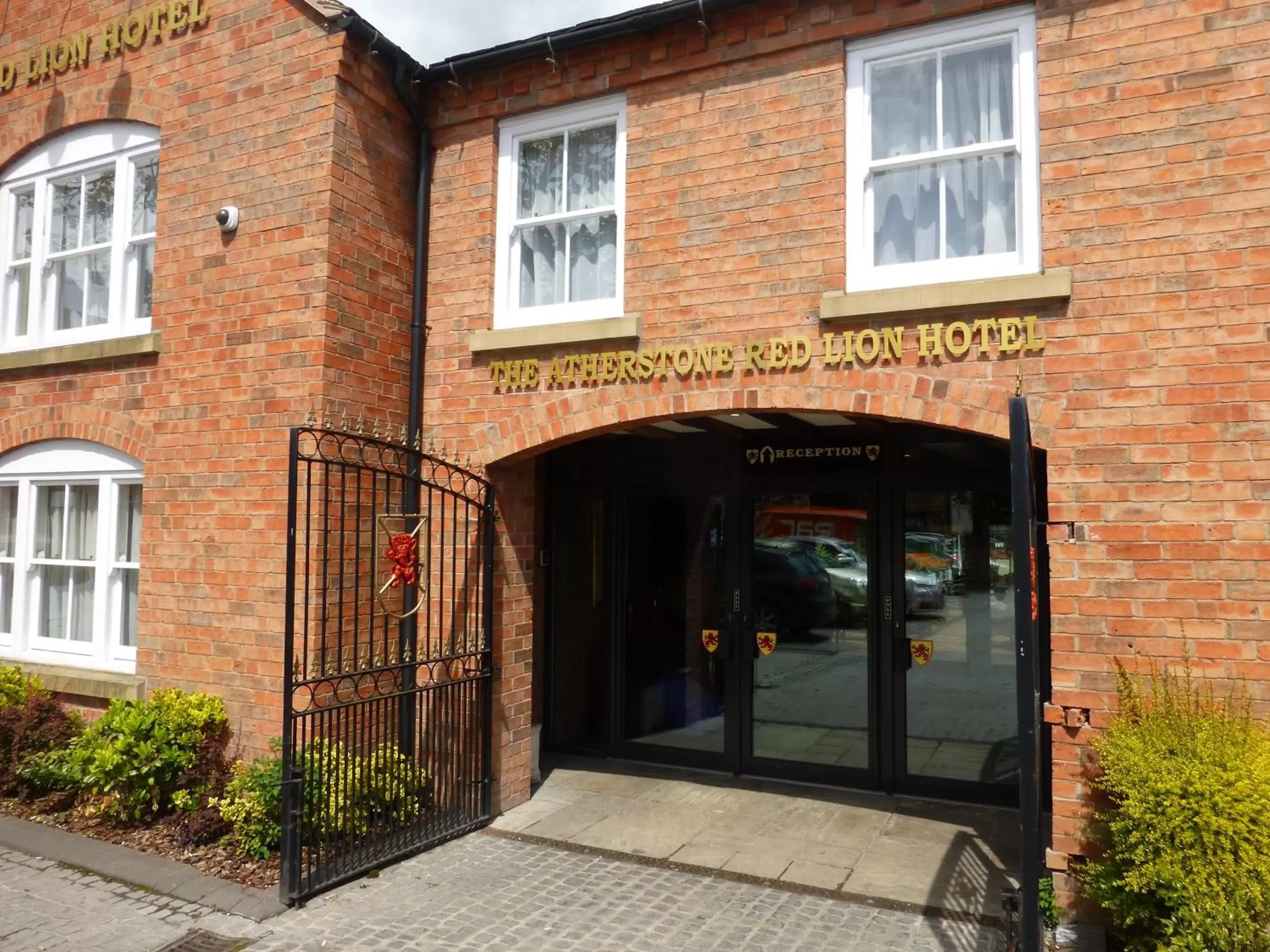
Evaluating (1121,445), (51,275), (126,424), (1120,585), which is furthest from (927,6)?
(51,275)

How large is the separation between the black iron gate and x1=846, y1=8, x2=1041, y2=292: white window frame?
298 cm

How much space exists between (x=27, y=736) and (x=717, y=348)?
587 centimetres

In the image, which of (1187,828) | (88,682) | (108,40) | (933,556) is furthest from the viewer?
(108,40)

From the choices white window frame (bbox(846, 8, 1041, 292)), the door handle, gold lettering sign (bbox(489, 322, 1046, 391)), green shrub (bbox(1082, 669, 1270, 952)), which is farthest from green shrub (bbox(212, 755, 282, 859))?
white window frame (bbox(846, 8, 1041, 292))

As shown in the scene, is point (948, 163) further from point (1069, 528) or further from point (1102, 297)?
point (1069, 528)

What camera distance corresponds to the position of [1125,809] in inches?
168

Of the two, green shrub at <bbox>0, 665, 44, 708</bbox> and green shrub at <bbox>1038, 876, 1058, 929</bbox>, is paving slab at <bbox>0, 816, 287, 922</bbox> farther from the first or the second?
green shrub at <bbox>1038, 876, 1058, 929</bbox>

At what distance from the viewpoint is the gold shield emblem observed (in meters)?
6.11

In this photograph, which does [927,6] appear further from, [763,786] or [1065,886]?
[763,786]

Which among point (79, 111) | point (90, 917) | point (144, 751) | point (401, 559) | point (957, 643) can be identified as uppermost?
point (79, 111)

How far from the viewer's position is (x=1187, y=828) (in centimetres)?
405

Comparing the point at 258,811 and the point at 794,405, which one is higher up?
the point at 794,405

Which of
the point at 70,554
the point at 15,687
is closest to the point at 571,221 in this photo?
the point at 70,554

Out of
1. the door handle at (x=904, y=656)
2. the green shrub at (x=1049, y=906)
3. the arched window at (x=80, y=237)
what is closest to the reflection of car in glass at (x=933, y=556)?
the door handle at (x=904, y=656)
